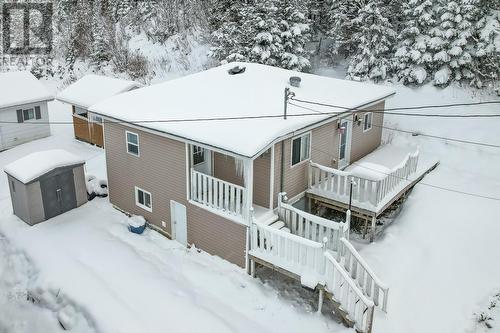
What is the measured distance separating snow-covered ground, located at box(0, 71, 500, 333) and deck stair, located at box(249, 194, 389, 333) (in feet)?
1.91

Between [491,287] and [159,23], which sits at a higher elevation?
[159,23]

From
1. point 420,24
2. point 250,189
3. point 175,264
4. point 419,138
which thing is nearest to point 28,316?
point 175,264

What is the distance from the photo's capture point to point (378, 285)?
1138 centimetres

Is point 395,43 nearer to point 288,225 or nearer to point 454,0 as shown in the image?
point 454,0

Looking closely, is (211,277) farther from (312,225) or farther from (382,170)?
(382,170)

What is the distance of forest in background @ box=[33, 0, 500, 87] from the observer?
23.1m

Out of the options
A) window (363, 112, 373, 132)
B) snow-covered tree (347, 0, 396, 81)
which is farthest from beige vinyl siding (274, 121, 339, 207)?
snow-covered tree (347, 0, 396, 81)

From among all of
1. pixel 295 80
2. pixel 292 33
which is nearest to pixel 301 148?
pixel 295 80

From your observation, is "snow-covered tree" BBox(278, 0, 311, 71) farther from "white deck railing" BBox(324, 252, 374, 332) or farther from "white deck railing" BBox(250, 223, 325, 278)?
"white deck railing" BBox(324, 252, 374, 332)

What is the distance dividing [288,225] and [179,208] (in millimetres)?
3715

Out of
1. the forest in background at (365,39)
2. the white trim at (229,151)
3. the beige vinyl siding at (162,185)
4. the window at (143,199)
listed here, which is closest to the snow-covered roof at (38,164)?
the beige vinyl siding at (162,185)

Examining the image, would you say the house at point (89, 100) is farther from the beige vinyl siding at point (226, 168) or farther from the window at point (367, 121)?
the window at point (367, 121)

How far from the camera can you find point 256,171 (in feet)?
45.6

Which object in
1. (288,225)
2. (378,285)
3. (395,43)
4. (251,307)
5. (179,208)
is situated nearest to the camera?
(378,285)
